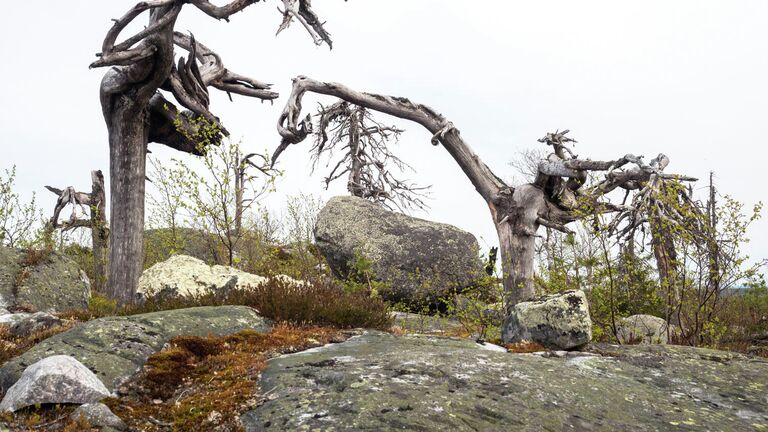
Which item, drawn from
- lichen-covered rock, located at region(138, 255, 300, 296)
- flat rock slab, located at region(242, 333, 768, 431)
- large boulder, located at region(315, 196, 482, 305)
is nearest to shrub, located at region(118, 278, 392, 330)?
lichen-covered rock, located at region(138, 255, 300, 296)

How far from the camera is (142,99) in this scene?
13.2m

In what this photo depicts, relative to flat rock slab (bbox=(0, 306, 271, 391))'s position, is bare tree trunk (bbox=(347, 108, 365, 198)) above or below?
above

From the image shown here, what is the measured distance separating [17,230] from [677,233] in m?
20.2

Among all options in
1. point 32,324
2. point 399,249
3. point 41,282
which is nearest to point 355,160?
point 399,249

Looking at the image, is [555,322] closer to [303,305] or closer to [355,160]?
[303,305]

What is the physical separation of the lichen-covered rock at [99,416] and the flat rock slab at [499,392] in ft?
3.01

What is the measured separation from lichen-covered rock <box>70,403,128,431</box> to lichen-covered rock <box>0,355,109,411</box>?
0.87 feet

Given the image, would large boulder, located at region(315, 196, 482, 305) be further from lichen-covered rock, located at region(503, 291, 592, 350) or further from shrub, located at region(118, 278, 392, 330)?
lichen-covered rock, located at region(503, 291, 592, 350)

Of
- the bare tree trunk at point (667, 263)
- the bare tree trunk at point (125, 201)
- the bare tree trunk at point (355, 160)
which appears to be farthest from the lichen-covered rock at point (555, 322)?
the bare tree trunk at point (355, 160)

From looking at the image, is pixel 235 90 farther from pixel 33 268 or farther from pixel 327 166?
pixel 33 268

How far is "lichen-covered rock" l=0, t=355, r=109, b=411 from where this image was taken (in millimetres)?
3949

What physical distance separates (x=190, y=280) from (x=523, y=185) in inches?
307

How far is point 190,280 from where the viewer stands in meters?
9.71

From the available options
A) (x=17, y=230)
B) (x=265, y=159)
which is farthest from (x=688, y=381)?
(x=17, y=230)
